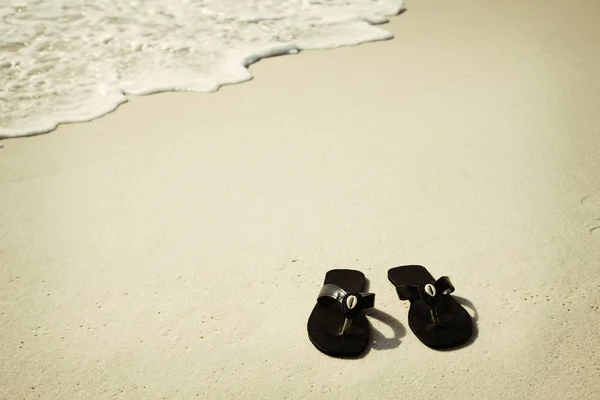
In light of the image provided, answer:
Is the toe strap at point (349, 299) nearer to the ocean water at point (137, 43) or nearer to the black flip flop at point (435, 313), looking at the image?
the black flip flop at point (435, 313)

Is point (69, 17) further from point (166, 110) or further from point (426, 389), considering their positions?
point (426, 389)

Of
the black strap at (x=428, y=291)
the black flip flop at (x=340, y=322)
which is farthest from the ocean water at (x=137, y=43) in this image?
the black strap at (x=428, y=291)

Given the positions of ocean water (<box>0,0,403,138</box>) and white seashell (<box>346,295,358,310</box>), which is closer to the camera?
white seashell (<box>346,295,358,310</box>)

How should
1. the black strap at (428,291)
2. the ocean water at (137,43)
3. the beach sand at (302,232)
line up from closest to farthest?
the beach sand at (302,232)
the black strap at (428,291)
the ocean water at (137,43)

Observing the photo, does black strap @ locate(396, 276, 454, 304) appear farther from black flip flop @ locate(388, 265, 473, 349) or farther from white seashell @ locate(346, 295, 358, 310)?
white seashell @ locate(346, 295, 358, 310)

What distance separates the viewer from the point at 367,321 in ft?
5.86

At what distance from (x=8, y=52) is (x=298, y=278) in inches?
128

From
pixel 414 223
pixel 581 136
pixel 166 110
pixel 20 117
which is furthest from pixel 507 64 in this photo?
pixel 20 117

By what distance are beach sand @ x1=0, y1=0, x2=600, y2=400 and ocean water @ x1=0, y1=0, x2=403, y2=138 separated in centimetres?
25

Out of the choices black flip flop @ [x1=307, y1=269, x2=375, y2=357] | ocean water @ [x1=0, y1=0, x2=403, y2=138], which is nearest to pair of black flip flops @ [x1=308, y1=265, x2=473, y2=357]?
black flip flop @ [x1=307, y1=269, x2=375, y2=357]

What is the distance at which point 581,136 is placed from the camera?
2760mm

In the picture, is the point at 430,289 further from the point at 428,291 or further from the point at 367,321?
the point at 367,321

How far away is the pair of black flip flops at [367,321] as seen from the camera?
1690mm

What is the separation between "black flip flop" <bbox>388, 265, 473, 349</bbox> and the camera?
1.70 m
